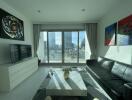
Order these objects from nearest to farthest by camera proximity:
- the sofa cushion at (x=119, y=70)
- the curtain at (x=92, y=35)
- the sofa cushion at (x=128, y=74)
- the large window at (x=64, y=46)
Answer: the sofa cushion at (x=128, y=74), the sofa cushion at (x=119, y=70), the curtain at (x=92, y=35), the large window at (x=64, y=46)

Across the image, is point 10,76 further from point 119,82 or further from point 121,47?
point 121,47

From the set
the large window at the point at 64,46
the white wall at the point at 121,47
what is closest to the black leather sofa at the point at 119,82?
the white wall at the point at 121,47

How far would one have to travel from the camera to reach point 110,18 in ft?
14.7

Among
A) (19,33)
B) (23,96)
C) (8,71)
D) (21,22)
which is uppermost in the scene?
(21,22)

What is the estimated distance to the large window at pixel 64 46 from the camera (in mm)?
6617

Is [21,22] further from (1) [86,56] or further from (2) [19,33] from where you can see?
(1) [86,56]

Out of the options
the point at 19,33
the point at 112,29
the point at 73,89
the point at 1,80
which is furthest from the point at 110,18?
the point at 1,80

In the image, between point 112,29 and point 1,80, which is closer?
point 1,80

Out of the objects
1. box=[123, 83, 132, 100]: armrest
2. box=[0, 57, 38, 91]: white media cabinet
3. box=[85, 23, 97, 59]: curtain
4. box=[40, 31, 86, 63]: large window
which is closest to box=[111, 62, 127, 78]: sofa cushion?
box=[123, 83, 132, 100]: armrest

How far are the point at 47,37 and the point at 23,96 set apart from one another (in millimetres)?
4302

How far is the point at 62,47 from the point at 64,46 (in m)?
0.13

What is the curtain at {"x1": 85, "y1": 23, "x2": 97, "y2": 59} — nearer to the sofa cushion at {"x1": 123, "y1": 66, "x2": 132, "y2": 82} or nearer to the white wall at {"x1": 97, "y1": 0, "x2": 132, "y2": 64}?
the white wall at {"x1": 97, "y1": 0, "x2": 132, "y2": 64}

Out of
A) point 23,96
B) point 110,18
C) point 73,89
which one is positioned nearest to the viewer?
point 73,89

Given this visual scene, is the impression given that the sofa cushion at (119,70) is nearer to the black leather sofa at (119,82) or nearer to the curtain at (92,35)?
the black leather sofa at (119,82)
